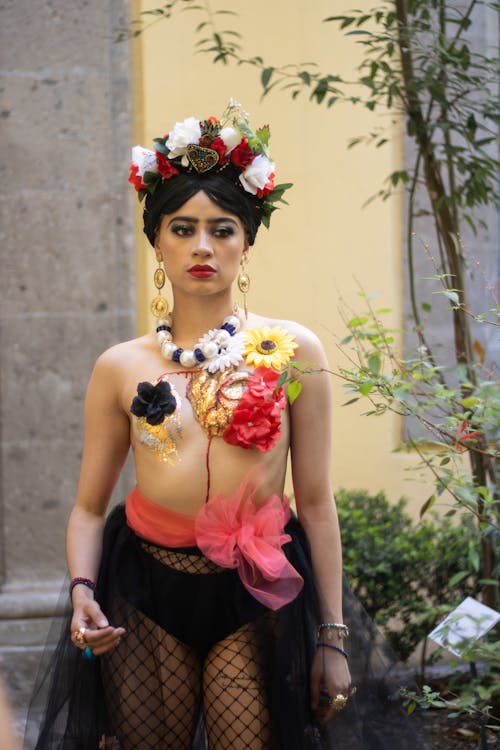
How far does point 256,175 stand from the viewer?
2.85 m

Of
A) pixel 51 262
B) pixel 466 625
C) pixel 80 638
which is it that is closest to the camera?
pixel 80 638

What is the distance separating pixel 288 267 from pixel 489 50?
1.60 m

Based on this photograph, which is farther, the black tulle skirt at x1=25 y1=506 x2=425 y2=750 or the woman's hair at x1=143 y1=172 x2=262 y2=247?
the woman's hair at x1=143 y1=172 x2=262 y2=247

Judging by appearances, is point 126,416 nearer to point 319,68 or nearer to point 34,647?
point 34,647

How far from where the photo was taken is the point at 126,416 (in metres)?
2.89

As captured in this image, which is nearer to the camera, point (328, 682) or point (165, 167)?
point (328, 682)

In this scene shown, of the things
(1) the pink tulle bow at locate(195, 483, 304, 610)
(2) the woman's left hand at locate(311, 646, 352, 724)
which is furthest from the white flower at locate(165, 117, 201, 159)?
(2) the woman's left hand at locate(311, 646, 352, 724)

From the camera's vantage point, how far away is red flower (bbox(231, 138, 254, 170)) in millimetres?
2850

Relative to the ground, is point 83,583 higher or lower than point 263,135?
lower

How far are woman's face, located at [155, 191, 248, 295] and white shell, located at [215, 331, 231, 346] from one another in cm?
11

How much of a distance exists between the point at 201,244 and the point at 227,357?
0.99ft

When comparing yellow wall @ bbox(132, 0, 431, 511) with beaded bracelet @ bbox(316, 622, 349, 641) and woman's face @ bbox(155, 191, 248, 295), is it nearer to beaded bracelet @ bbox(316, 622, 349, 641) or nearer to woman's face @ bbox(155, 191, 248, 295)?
woman's face @ bbox(155, 191, 248, 295)

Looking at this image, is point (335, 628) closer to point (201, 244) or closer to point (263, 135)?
point (201, 244)

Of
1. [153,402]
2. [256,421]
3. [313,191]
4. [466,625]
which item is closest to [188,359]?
[153,402]
